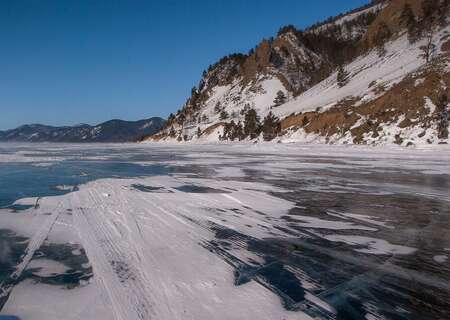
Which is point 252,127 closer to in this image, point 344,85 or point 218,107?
point 344,85

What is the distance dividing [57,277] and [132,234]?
1.77 m

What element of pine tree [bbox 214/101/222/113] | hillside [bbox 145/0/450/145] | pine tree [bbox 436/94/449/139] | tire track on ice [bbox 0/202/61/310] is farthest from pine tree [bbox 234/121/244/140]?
tire track on ice [bbox 0/202/61/310]

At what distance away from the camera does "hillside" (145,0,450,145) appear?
32469 mm

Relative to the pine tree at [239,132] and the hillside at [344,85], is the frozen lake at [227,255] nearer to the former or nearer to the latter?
the hillside at [344,85]

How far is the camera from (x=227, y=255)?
476 centimetres

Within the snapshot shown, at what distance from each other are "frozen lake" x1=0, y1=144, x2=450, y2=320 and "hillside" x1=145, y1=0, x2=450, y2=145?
74.3 feet

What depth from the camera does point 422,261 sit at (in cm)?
447

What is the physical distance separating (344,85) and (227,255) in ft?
219

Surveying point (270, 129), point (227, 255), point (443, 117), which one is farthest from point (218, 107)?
point (227, 255)

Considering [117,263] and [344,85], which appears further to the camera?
[344,85]

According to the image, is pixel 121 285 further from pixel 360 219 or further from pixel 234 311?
pixel 360 219

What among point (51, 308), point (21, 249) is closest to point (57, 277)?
point (51, 308)

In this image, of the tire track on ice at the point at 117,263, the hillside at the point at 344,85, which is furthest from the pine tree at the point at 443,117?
the tire track on ice at the point at 117,263

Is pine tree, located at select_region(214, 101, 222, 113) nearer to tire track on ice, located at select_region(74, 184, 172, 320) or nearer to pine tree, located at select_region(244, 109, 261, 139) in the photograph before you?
pine tree, located at select_region(244, 109, 261, 139)
